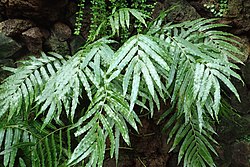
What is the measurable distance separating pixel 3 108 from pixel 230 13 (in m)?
1.25

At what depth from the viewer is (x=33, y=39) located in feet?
5.14

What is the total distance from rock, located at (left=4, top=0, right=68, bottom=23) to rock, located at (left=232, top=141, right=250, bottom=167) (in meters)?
1.22

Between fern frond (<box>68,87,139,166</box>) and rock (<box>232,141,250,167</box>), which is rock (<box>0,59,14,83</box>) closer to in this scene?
fern frond (<box>68,87,139,166</box>)

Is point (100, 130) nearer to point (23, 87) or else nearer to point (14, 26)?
point (23, 87)

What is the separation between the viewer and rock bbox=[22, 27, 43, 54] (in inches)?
61.4

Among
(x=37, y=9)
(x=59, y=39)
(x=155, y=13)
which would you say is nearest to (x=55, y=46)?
(x=59, y=39)

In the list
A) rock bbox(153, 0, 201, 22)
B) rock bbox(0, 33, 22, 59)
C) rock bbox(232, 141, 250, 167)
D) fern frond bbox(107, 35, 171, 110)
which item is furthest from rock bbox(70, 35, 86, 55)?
rock bbox(232, 141, 250, 167)

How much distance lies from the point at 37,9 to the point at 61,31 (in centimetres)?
18

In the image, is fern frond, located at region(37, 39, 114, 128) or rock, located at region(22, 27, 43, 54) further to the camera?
rock, located at region(22, 27, 43, 54)

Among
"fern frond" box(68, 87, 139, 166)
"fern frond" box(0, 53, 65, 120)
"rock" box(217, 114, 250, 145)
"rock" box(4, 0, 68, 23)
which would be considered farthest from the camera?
"rock" box(217, 114, 250, 145)

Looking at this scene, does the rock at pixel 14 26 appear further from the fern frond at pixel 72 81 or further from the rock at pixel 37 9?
the fern frond at pixel 72 81

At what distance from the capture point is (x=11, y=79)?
4.06 ft

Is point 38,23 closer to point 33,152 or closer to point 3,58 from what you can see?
point 3,58

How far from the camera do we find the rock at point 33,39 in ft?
5.12
